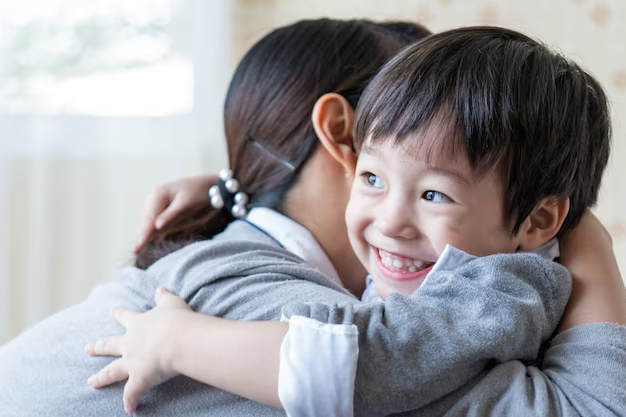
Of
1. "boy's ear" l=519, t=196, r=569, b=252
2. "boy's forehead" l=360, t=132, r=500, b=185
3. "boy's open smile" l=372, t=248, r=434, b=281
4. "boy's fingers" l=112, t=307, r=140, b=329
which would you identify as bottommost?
"boy's fingers" l=112, t=307, r=140, b=329

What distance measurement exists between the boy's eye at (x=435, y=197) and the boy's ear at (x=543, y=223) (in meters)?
0.13

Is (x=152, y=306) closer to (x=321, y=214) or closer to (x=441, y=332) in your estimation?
(x=321, y=214)

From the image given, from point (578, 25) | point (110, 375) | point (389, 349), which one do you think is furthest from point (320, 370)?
point (578, 25)

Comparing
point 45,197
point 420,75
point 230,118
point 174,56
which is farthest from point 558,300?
point 174,56

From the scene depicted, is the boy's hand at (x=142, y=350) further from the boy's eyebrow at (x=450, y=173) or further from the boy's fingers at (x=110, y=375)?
the boy's eyebrow at (x=450, y=173)

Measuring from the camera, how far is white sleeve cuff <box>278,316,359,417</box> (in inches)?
30.1

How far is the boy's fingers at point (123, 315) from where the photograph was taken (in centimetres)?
101

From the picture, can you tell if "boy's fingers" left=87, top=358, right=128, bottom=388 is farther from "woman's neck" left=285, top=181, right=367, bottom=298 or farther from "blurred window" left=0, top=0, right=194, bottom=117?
"blurred window" left=0, top=0, right=194, bottom=117

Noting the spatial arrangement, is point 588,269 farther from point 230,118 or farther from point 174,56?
point 174,56

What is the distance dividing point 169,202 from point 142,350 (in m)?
0.52

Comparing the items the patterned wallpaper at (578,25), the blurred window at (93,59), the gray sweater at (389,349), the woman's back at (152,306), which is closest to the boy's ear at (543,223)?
the gray sweater at (389,349)

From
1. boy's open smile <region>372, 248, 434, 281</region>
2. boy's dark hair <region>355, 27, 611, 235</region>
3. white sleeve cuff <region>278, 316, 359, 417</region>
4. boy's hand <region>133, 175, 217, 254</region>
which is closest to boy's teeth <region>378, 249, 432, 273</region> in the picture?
boy's open smile <region>372, 248, 434, 281</region>

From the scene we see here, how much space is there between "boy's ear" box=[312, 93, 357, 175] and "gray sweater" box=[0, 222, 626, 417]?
199 mm

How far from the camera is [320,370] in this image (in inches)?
30.1
